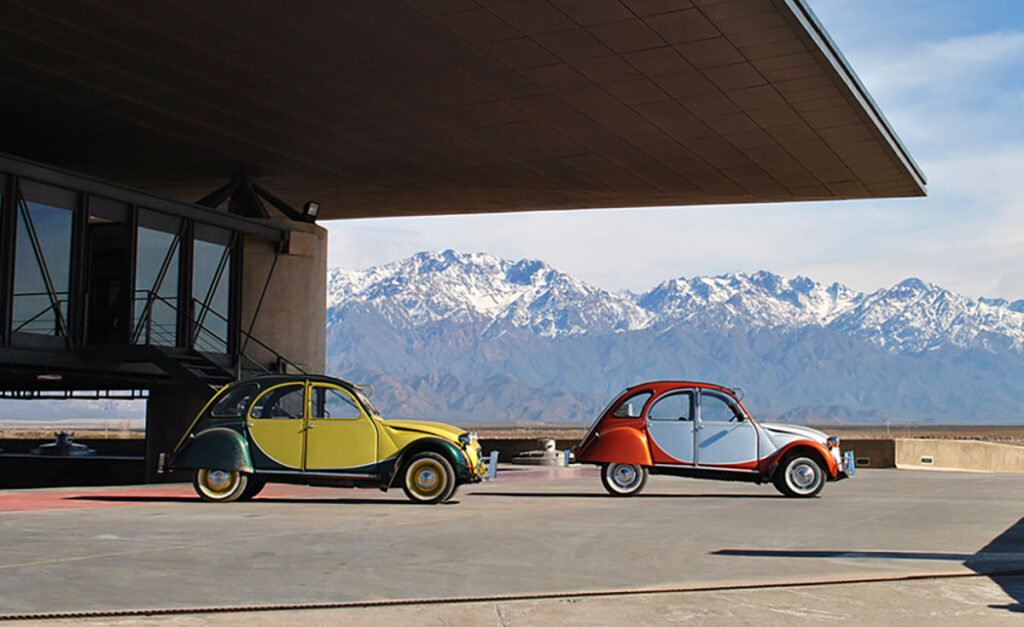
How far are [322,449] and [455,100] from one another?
10248mm

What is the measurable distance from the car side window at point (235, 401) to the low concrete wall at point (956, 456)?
22.0m

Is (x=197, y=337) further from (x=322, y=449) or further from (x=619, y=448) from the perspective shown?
(x=619, y=448)

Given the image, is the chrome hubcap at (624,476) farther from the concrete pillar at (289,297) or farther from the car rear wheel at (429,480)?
the concrete pillar at (289,297)

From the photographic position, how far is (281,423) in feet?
52.5

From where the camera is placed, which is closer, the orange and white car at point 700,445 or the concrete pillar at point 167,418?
the orange and white car at point 700,445

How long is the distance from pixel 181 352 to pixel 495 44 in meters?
11.2

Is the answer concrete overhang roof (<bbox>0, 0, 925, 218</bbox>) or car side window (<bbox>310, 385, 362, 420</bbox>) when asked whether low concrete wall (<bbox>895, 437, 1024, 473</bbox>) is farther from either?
car side window (<bbox>310, 385, 362, 420</bbox>)

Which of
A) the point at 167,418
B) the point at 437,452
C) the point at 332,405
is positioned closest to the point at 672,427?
the point at 437,452

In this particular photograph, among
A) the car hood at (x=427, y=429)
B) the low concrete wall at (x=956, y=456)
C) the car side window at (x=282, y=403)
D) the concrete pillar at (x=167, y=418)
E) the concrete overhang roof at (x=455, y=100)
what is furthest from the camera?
the low concrete wall at (x=956, y=456)

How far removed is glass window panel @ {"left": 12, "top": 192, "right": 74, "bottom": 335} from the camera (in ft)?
76.8

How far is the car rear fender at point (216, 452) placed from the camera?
15.9 metres

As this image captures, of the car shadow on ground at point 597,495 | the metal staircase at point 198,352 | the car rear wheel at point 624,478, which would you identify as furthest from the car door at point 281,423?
the metal staircase at point 198,352

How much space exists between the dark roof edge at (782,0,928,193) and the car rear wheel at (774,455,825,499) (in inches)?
287

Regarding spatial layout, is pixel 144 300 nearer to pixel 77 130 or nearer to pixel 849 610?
pixel 77 130
